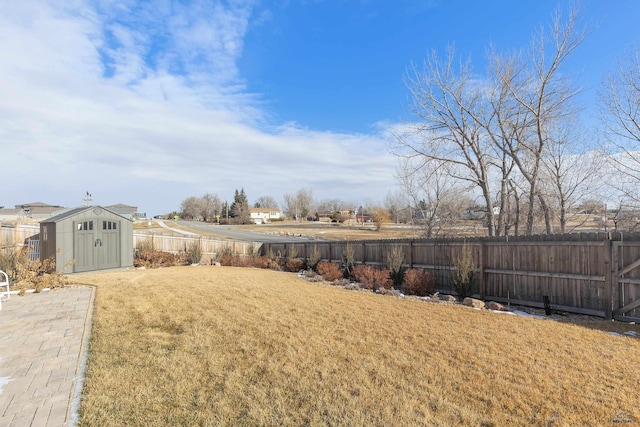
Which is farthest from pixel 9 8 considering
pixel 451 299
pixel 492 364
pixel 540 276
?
pixel 540 276

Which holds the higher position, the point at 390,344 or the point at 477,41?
the point at 477,41

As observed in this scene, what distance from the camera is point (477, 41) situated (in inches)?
505

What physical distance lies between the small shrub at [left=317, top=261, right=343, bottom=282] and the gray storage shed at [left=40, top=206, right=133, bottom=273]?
7.30 meters

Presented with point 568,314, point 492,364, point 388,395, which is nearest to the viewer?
point 388,395

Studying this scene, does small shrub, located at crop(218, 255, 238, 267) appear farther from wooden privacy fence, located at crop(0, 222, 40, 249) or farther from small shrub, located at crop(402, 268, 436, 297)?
small shrub, located at crop(402, 268, 436, 297)

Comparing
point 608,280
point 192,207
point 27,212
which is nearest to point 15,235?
point 608,280

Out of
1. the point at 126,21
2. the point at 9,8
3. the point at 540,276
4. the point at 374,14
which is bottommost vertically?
the point at 540,276

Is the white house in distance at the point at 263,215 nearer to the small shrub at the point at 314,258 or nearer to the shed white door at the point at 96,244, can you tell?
the small shrub at the point at 314,258

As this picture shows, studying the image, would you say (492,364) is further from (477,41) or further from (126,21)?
(477,41)

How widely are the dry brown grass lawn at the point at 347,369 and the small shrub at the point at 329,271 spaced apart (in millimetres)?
5463

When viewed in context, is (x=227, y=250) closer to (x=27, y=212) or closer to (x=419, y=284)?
(x=419, y=284)

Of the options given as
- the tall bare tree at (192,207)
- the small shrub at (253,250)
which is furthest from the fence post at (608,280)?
the tall bare tree at (192,207)

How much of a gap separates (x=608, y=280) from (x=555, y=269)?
0.98 meters

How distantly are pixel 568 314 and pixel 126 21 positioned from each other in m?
12.4
